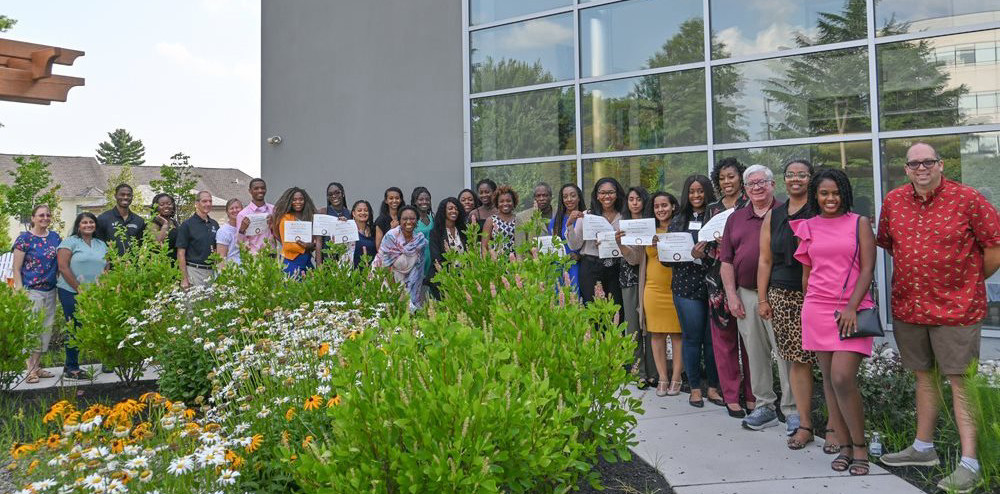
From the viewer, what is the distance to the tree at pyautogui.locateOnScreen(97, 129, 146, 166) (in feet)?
355

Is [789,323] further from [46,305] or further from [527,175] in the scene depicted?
[46,305]

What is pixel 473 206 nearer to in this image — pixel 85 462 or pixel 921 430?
pixel 921 430

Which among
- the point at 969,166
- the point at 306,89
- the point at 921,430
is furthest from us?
the point at 306,89

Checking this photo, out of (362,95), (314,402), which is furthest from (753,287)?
(362,95)

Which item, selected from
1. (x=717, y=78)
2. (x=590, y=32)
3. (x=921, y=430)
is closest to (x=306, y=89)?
(x=590, y=32)

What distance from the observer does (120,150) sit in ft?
356

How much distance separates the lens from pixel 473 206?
28.2 feet

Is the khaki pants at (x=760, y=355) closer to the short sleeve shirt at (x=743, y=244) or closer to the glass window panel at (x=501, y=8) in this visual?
the short sleeve shirt at (x=743, y=244)

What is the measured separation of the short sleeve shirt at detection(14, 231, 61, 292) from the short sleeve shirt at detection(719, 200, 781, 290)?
6.50 m

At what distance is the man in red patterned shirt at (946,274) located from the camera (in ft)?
12.8

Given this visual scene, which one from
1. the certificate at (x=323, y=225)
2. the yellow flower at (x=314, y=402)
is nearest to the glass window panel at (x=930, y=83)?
the certificate at (x=323, y=225)

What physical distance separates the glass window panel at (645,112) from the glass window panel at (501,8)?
1.41m

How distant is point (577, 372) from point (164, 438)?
2.03 m

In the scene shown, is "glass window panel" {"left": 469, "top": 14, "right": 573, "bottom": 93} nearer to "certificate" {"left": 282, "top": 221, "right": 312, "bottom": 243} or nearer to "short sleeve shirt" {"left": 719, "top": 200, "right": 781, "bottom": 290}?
"certificate" {"left": 282, "top": 221, "right": 312, "bottom": 243}
